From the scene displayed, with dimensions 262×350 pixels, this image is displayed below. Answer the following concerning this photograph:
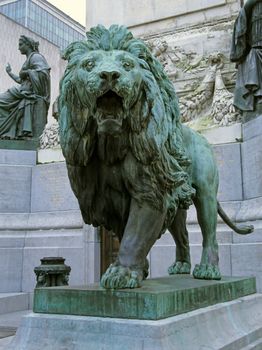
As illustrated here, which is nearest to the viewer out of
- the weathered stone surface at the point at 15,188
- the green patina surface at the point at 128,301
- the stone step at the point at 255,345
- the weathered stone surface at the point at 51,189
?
the green patina surface at the point at 128,301

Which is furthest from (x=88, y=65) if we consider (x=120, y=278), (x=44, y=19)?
(x=44, y=19)

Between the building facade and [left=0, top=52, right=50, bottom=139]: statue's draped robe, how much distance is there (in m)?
37.2

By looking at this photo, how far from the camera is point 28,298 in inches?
420

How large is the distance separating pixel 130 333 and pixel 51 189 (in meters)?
9.27

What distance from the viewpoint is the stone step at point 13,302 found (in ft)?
32.3

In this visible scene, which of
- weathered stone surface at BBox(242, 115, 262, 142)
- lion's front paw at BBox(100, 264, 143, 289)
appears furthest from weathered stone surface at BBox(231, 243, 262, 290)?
lion's front paw at BBox(100, 264, 143, 289)

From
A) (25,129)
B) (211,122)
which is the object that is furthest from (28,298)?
(211,122)

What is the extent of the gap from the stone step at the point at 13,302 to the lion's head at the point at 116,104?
7.38 metres

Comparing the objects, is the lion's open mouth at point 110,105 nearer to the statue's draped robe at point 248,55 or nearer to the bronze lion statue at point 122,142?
the bronze lion statue at point 122,142

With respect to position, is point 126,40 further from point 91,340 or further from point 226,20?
point 226,20

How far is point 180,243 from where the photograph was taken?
15.2 ft

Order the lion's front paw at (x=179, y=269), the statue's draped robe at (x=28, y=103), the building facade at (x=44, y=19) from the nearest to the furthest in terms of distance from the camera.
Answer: the lion's front paw at (x=179, y=269) < the statue's draped robe at (x=28, y=103) < the building facade at (x=44, y=19)

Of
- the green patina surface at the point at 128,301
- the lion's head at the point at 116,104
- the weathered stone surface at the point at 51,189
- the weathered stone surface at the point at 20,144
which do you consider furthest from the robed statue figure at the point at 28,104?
the green patina surface at the point at 128,301

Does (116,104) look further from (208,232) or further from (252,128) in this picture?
(252,128)
